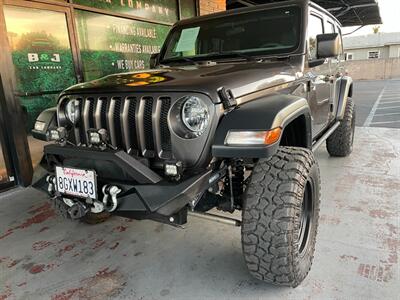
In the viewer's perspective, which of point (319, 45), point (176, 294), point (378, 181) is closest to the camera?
point (176, 294)

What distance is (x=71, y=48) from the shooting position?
Answer: 441 centimetres

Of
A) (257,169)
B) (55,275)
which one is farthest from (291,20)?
(55,275)

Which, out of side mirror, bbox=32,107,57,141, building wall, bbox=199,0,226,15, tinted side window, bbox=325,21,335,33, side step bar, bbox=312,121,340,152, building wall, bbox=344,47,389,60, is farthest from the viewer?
building wall, bbox=344,47,389,60

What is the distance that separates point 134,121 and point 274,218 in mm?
946

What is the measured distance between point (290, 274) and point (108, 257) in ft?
4.26

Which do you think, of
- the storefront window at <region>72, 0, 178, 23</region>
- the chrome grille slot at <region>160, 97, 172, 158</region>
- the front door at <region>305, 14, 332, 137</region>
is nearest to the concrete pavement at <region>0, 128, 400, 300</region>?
the front door at <region>305, 14, 332, 137</region>

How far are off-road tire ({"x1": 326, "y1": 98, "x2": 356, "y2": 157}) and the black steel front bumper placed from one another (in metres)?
3.10

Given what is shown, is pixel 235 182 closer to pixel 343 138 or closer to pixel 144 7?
pixel 343 138

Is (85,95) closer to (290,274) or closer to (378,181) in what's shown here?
(290,274)

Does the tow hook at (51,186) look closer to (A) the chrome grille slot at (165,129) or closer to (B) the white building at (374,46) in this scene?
(A) the chrome grille slot at (165,129)

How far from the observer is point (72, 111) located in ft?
7.34

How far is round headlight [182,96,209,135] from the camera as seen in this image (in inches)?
69.3

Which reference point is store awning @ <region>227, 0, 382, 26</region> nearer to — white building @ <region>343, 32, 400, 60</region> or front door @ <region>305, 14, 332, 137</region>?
front door @ <region>305, 14, 332, 137</region>

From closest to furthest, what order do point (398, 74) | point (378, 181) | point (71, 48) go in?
point (378, 181), point (71, 48), point (398, 74)
